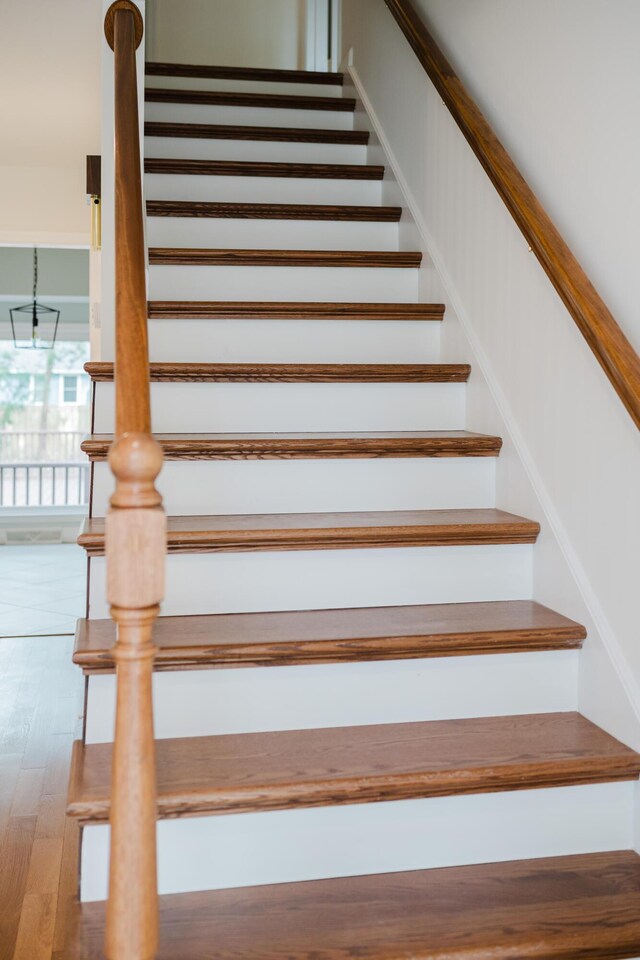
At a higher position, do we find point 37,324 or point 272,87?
point 272,87

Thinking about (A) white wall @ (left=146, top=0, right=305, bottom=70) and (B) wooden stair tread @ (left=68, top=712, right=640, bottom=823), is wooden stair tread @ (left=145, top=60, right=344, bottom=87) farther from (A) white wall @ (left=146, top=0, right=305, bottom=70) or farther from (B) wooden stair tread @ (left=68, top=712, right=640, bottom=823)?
(B) wooden stair tread @ (left=68, top=712, right=640, bottom=823)

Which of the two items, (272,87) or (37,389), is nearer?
(272,87)

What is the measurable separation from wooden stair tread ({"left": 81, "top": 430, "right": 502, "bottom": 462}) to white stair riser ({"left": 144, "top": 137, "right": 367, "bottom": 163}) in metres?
1.69

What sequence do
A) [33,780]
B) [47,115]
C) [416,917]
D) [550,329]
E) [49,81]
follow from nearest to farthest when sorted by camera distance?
[416,917], [550,329], [33,780], [49,81], [47,115]

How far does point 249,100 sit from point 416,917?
3461 mm

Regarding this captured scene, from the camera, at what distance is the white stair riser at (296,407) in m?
2.53

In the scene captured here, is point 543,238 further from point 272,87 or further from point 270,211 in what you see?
point 272,87

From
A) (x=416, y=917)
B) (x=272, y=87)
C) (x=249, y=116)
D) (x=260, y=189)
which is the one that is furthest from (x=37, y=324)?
(x=416, y=917)

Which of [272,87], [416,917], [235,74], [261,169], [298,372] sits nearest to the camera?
[416,917]

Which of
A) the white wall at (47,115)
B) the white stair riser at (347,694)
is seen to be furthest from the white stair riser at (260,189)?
the white stair riser at (347,694)

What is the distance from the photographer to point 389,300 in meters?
3.17

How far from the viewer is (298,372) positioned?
8.49 ft

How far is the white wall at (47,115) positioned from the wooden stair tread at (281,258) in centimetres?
134

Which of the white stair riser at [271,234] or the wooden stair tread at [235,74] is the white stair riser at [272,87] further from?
the white stair riser at [271,234]
